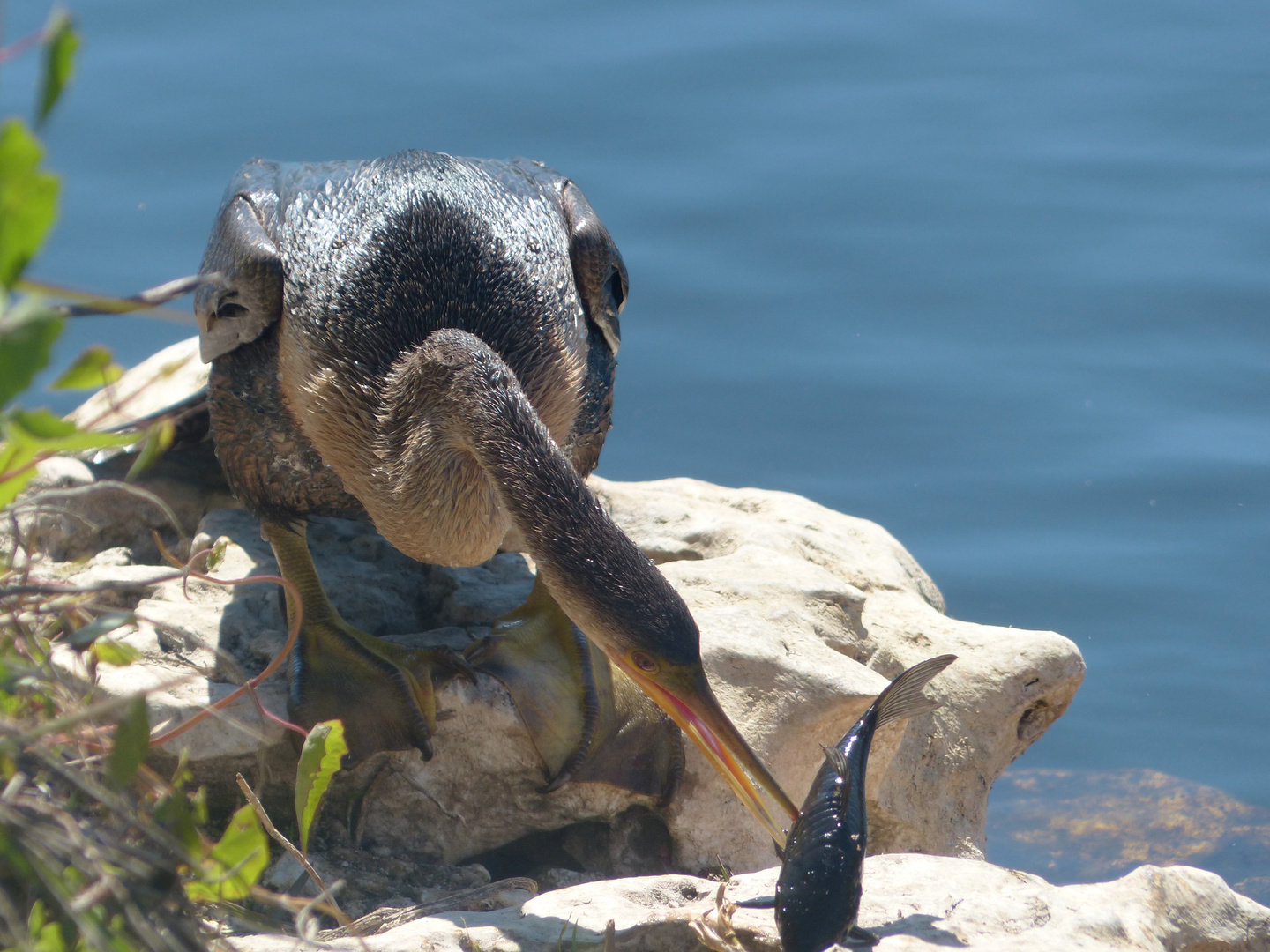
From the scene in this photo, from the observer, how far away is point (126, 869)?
1796 mm

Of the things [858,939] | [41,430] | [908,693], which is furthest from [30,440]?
[908,693]

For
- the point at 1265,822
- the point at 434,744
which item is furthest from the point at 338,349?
the point at 1265,822

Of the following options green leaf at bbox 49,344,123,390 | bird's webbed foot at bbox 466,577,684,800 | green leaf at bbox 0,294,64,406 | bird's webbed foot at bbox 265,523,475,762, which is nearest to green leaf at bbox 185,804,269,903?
green leaf at bbox 49,344,123,390

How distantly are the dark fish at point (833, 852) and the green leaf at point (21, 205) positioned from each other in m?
1.88

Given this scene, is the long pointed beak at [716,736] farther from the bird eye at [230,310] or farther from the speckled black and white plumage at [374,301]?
→ the bird eye at [230,310]

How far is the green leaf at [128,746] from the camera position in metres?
1.76

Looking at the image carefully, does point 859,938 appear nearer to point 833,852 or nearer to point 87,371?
point 833,852

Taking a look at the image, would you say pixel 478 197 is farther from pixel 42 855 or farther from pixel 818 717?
pixel 42 855

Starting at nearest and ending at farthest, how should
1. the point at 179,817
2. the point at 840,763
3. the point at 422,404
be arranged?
the point at 179,817 → the point at 840,763 → the point at 422,404

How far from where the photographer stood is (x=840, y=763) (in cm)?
311

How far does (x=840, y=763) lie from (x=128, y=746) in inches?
70.3

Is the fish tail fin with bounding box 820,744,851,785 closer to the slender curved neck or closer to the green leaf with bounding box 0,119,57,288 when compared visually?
the slender curved neck

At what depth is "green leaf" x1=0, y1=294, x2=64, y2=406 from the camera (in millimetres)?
1441

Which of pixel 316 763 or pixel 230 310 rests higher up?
pixel 230 310
